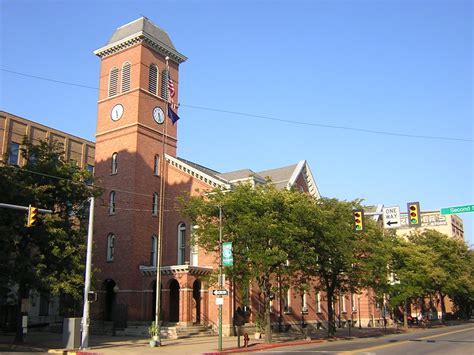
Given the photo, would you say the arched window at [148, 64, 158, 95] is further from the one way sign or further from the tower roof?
the one way sign

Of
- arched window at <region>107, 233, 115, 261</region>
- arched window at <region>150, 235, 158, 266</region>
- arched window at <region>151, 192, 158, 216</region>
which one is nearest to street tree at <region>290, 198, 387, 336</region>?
arched window at <region>150, 235, 158, 266</region>

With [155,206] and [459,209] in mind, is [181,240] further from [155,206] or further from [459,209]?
[459,209]

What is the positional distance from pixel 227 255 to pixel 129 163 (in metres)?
18.5

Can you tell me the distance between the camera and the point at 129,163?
42406mm

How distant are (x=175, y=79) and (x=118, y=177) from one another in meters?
11.5

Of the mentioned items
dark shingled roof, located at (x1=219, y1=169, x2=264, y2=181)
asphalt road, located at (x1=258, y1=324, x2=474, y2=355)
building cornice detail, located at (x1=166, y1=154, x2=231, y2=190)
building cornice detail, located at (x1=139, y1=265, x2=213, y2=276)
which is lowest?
asphalt road, located at (x1=258, y1=324, x2=474, y2=355)

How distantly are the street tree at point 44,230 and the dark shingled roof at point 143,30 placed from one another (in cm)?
1712

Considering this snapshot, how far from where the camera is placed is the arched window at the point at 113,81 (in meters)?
45.8

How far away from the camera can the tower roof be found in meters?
44.8

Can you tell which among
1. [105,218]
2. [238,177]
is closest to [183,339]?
[105,218]

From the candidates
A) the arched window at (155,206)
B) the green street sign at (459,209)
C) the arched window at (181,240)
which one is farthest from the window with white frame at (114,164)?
the green street sign at (459,209)

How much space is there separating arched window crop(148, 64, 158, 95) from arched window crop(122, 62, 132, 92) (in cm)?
186

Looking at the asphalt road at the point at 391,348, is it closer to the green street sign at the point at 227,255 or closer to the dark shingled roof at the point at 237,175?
the green street sign at the point at 227,255

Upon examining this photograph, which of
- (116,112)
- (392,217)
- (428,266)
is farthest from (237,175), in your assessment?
(392,217)
